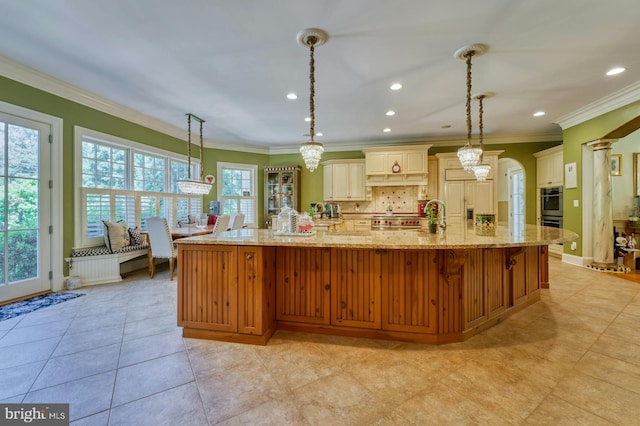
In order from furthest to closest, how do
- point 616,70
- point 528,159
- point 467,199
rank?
1. point 528,159
2. point 467,199
3. point 616,70

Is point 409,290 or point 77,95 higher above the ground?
point 77,95

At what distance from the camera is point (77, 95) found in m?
3.60

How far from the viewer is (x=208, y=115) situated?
458 cm

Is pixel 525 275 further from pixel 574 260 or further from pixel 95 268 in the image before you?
pixel 95 268

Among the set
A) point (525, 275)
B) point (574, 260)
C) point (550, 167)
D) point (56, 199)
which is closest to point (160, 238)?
point (56, 199)

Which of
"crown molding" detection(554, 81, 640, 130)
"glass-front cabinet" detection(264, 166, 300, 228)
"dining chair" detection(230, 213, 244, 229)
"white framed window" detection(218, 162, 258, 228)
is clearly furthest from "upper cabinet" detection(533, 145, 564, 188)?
"white framed window" detection(218, 162, 258, 228)

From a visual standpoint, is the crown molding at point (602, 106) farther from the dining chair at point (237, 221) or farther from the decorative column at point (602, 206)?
the dining chair at point (237, 221)

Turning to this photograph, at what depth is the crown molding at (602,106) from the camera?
3.64m

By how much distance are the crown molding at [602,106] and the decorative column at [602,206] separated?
47cm

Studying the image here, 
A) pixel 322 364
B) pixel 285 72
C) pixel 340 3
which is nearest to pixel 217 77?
pixel 285 72

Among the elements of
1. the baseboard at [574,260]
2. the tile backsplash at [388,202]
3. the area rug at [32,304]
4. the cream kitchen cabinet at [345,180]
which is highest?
the cream kitchen cabinet at [345,180]

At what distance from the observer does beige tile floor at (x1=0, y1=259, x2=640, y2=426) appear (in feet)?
4.67

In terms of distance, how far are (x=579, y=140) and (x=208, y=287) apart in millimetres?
6285

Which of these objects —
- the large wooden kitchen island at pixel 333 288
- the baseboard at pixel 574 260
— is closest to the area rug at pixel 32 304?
the large wooden kitchen island at pixel 333 288
